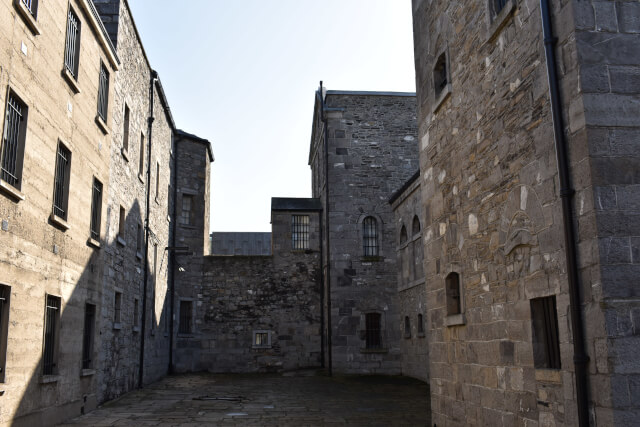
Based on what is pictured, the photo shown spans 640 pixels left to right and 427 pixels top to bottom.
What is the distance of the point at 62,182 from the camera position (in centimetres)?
1070

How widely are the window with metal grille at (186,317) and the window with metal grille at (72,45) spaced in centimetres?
1368

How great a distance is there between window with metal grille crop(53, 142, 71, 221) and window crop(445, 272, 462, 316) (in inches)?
257

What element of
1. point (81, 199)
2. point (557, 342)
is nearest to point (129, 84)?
point (81, 199)

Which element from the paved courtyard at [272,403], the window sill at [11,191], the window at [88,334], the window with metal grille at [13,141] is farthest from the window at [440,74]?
the window at [88,334]

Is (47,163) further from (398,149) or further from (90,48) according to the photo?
(398,149)

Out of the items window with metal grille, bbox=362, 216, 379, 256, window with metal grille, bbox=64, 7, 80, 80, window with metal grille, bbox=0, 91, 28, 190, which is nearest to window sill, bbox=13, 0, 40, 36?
window with metal grille, bbox=0, 91, 28, 190

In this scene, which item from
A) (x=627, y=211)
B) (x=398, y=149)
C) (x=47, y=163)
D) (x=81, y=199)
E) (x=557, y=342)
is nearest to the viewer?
(x=627, y=211)

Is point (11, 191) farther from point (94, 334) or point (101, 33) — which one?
point (101, 33)

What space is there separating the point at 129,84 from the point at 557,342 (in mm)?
12592

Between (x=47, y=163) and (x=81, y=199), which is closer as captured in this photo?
(x=47, y=163)

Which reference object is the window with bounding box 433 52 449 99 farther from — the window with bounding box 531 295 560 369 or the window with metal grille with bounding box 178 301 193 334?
the window with metal grille with bounding box 178 301 193 334

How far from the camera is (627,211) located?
5.48m

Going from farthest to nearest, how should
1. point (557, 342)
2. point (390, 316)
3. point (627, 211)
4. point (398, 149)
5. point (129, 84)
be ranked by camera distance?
point (398, 149)
point (390, 316)
point (129, 84)
point (557, 342)
point (627, 211)

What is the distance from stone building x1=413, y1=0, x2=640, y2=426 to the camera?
17.8ft
